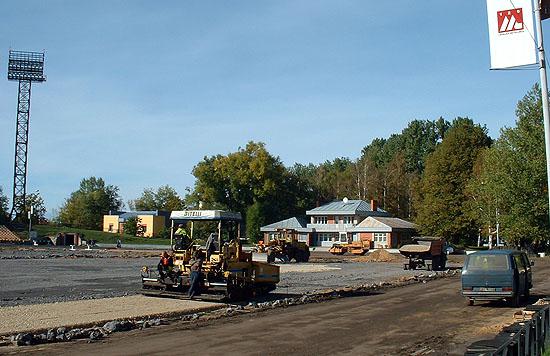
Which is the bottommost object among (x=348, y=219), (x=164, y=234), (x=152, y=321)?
(x=152, y=321)

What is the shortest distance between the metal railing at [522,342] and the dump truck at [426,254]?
3332 centimetres

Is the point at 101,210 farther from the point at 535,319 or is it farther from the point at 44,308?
the point at 535,319

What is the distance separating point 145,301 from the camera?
20766 millimetres

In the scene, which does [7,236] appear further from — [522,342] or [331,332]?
[522,342]

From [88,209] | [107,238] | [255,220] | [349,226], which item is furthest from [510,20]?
[88,209]

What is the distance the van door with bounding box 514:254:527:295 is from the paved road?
→ 106cm

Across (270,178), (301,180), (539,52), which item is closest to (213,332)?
(539,52)

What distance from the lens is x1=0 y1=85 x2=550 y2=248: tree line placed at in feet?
197

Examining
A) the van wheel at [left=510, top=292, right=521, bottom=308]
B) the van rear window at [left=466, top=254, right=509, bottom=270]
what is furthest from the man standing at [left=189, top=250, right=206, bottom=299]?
the van wheel at [left=510, top=292, right=521, bottom=308]

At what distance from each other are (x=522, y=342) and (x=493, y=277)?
12.2 meters

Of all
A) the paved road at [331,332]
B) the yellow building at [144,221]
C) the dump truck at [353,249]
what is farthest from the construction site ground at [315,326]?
the yellow building at [144,221]

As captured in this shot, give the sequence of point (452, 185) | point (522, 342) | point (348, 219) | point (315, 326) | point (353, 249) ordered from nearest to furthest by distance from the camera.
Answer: point (522, 342) < point (315, 326) < point (353, 249) < point (452, 185) < point (348, 219)

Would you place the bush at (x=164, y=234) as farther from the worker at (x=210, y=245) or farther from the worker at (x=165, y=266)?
the worker at (x=210, y=245)

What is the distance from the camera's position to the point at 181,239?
76.2ft
